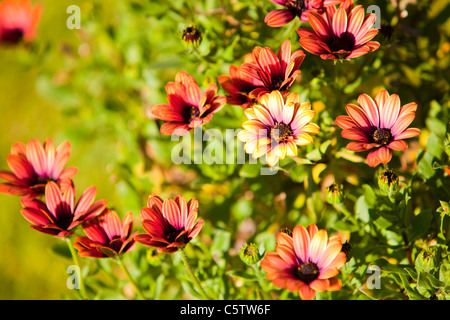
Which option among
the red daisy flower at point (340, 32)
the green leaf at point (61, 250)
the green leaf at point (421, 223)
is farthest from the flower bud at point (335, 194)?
the green leaf at point (61, 250)

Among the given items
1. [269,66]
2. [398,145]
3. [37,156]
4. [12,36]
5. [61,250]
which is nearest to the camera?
[398,145]

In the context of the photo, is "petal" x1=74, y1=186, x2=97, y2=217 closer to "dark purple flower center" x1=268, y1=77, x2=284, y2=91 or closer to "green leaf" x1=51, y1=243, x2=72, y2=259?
"green leaf" x1=51, y1=243, x2=72, y2=259

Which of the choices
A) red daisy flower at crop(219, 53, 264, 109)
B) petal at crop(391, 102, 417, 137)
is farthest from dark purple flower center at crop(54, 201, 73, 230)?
petal at crop(391, 102, 417, 137)

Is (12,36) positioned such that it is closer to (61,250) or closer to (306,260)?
(61,250)

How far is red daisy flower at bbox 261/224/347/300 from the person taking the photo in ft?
2.66

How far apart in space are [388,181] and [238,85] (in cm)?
41

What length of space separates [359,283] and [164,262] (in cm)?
52

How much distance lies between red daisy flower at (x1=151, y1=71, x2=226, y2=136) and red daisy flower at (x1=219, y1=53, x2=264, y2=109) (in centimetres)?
3

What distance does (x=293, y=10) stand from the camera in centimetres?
103

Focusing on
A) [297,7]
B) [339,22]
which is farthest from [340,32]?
[297,7]

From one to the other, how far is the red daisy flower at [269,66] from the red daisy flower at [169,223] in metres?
0.30

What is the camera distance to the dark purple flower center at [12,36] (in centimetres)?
171

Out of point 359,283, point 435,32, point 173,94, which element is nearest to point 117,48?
point 173,94

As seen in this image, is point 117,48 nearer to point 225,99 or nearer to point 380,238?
point 225,99
